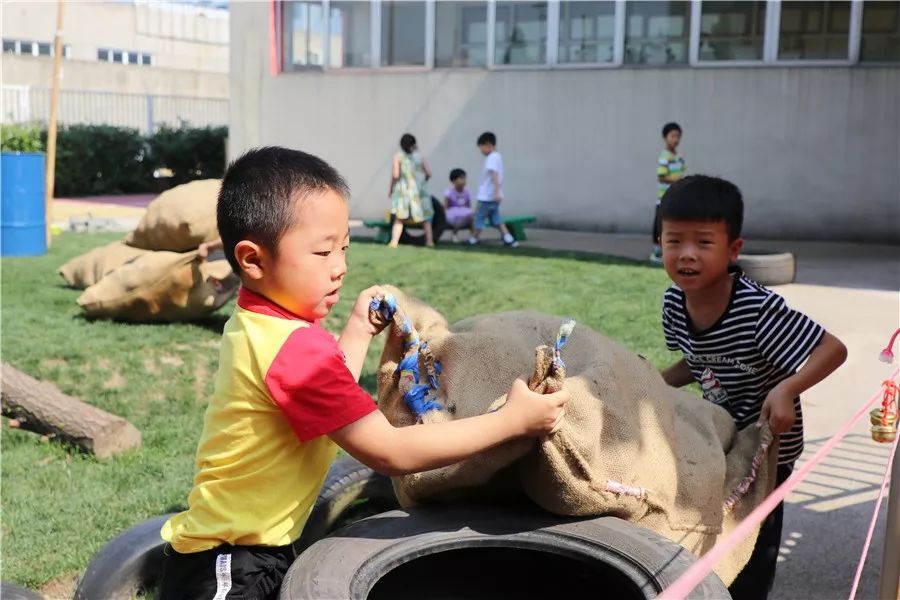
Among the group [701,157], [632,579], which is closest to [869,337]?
[632,579]

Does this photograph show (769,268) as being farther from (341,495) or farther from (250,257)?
(250,257)

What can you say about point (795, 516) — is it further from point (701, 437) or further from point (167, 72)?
point (167, 72)

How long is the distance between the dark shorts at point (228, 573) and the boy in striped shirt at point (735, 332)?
1428 millimetres

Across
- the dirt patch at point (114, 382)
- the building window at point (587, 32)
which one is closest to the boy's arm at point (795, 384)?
the dirt patch at point (114, 382)

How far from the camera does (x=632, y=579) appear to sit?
197cm

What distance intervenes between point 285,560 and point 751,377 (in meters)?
1.57

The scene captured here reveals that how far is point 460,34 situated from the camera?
54.3 feet

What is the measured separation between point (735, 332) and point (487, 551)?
1.11 metres

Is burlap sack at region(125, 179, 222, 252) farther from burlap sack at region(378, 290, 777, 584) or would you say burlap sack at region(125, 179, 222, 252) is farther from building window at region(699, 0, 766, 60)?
building window at region(699, 0, 766, 60)

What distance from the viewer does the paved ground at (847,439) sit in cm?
346

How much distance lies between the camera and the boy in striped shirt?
2701mm

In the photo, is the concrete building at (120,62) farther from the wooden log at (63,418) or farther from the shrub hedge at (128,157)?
the wooden log at (63,418)

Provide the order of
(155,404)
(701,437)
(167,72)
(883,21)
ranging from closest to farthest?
(701,437) → (155,404) → (883,21) → (167,72)

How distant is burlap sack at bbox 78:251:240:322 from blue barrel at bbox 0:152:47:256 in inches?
182
